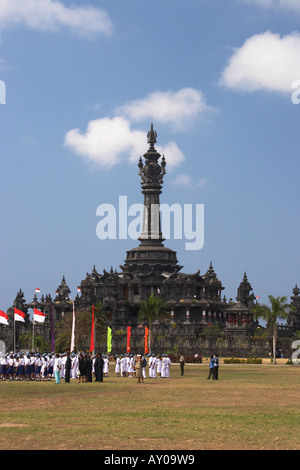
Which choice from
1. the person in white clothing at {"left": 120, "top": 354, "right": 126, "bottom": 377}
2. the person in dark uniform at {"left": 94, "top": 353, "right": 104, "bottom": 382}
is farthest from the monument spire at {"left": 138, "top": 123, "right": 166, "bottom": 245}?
the person in dark uniform at {"left": 94, "top": 353, "right": 104, "bottom": 382}

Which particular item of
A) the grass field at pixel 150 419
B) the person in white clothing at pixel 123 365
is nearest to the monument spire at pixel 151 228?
the person in white clothing at pixel 123 365

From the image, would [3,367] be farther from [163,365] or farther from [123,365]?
[163,365]

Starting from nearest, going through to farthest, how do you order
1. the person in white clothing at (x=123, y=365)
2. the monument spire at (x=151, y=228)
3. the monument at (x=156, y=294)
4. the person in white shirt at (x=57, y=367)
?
the person in white shirt at (x=57, y=367) → the person in white clothing at (x=123, y=365) → the monument at (x=156, y=294) → the monument spire at (x=151, y=228)

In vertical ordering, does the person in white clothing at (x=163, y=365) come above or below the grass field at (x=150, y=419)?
above

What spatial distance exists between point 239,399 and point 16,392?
463 inches

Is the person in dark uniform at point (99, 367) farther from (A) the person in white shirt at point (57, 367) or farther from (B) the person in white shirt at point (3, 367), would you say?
(B) the person in white shirt at point (3, 367)

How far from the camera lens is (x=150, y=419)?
81.8 ft

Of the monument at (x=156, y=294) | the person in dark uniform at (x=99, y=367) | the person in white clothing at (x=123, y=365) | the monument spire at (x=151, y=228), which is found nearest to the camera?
the person in dark uniform at (x=99, y=367)

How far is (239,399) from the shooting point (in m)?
34.1

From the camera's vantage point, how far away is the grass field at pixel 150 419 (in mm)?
19422

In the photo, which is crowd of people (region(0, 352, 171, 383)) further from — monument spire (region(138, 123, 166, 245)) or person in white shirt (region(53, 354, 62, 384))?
monument spire (region(138, 123, 166, 245))

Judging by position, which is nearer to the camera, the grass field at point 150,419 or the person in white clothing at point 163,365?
the grass field at point 150,419

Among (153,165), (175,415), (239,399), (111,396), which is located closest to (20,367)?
(111,396)

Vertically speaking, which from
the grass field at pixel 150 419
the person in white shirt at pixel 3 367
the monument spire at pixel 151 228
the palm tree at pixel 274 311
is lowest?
the grass field at pixel 150 419
